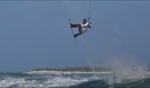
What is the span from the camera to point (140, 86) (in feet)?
99.3

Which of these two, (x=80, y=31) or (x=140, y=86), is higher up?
(x=80, y=31)

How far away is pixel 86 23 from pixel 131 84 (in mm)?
5384

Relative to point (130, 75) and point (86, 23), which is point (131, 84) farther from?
point (86, 23)

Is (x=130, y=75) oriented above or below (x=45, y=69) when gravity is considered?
below

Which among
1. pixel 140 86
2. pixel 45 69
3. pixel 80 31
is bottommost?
pixel 140 86

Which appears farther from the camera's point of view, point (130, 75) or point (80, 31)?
point (130, 75)

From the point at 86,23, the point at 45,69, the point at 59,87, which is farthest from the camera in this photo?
the point at 45,69

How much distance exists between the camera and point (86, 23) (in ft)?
92.2

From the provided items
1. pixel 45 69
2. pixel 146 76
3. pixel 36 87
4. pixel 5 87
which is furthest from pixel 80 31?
pixel 45 69

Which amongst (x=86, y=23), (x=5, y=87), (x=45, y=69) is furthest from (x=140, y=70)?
(x=45, y=69)

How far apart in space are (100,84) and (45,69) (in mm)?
87065

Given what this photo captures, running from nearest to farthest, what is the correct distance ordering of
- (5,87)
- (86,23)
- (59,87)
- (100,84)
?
(86,23), (100,84), (59,87), (5,87)

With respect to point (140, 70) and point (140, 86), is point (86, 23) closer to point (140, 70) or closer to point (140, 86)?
point (140, 86)

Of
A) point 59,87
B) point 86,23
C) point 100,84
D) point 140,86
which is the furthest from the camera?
point 59,87
